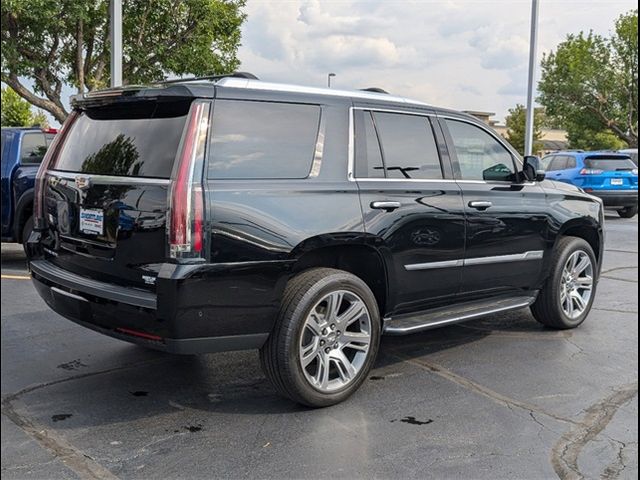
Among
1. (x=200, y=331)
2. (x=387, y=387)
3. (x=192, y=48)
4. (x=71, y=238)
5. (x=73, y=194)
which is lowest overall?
(x=387, y=387)

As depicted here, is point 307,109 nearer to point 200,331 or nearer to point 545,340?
point 200,331

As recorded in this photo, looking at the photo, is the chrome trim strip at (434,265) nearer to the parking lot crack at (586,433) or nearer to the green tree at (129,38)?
the parking lot crack at (586,433)

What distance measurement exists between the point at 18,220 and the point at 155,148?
17.7ft

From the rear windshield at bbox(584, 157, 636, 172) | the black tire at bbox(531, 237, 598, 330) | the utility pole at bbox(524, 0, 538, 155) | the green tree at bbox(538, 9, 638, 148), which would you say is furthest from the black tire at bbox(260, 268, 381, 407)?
the green tree at bbox(538, 9, 638, 148)

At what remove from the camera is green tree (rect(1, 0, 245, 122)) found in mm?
5562

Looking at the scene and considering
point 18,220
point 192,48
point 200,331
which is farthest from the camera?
point 18,220

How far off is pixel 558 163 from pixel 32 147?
13468 millimetres

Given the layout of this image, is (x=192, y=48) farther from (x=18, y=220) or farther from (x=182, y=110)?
(x=18, y=220)

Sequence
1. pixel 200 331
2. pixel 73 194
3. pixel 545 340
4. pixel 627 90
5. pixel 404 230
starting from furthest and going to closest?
pixel 627 90 → pixel 545 340 → pixel 404 230 → pixel 73 194 → pixel 200 331

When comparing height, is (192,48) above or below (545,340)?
above

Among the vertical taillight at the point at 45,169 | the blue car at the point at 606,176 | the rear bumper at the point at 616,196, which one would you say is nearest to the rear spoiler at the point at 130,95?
the vertical taillight at the point at 45,169

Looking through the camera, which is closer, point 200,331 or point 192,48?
point 200,331

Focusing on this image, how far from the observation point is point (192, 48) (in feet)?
19.5

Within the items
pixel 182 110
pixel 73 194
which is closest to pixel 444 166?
pixel 182 110
